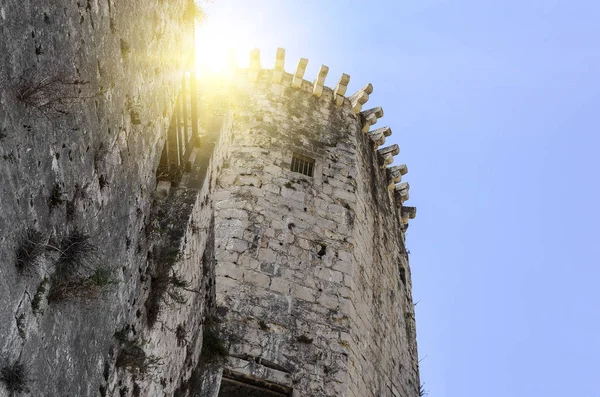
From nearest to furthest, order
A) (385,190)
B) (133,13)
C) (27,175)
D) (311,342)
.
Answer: (27,175) → (133,13) → (311,342) → (385,190)

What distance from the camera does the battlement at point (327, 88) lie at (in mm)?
12109

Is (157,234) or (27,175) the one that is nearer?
(27,175)

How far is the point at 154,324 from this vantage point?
5332 millimetres

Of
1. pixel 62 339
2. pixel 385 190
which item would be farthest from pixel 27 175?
pixel 385 190

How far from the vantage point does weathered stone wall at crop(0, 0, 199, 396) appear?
9.55 ft

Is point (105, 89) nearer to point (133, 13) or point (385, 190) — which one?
point (133, 13)

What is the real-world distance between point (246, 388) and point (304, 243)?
2.38m

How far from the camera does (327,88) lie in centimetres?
1253

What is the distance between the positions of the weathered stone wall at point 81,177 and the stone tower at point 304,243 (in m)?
2.33

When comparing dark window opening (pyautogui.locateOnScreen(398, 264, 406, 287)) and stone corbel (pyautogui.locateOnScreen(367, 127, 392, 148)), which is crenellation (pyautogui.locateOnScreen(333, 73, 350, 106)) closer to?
stone corbel (pyautogui.locateOnScreen(367, 127, 392, 148))

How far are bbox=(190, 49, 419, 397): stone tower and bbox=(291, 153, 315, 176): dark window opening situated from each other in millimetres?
18

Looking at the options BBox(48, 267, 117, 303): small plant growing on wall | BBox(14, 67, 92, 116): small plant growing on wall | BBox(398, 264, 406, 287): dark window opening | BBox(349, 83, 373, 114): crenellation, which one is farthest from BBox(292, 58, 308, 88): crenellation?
BBox(14, 67, 92, 116): small plant growing on wall

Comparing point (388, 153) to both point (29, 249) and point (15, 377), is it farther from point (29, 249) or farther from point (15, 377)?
point (15, 377)

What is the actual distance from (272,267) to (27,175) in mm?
6571
